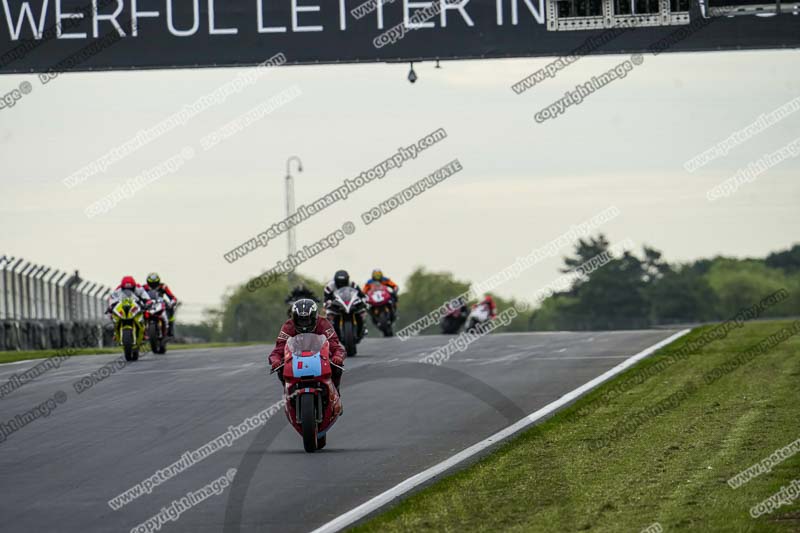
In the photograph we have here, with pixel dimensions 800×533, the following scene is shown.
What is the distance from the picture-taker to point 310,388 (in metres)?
14.3

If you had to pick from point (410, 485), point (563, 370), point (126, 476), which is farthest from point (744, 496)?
point (563, 370)

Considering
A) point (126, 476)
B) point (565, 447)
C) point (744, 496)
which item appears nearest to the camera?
point (744, 496)

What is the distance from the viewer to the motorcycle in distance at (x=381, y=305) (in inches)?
1350

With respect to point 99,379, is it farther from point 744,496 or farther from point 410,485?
point 744,496

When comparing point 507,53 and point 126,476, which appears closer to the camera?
point 126,476

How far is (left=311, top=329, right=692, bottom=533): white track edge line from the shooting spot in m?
10.9

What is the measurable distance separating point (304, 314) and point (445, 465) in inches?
86.6

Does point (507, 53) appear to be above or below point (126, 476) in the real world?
above

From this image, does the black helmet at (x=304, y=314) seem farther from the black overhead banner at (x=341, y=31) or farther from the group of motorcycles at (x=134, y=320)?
the group of motorcycles at (x=134, y=320)

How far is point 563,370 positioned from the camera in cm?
2280

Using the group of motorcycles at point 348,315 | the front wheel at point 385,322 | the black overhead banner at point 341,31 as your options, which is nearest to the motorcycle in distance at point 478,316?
the front wheel at point 385,322

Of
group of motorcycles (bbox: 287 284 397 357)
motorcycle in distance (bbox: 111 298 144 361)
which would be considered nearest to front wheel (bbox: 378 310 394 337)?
group of motorcycles (bbox: 287 284 397 357)

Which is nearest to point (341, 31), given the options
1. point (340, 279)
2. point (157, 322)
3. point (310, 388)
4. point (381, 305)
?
point (340, 279)

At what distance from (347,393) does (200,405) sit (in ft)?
6.55
